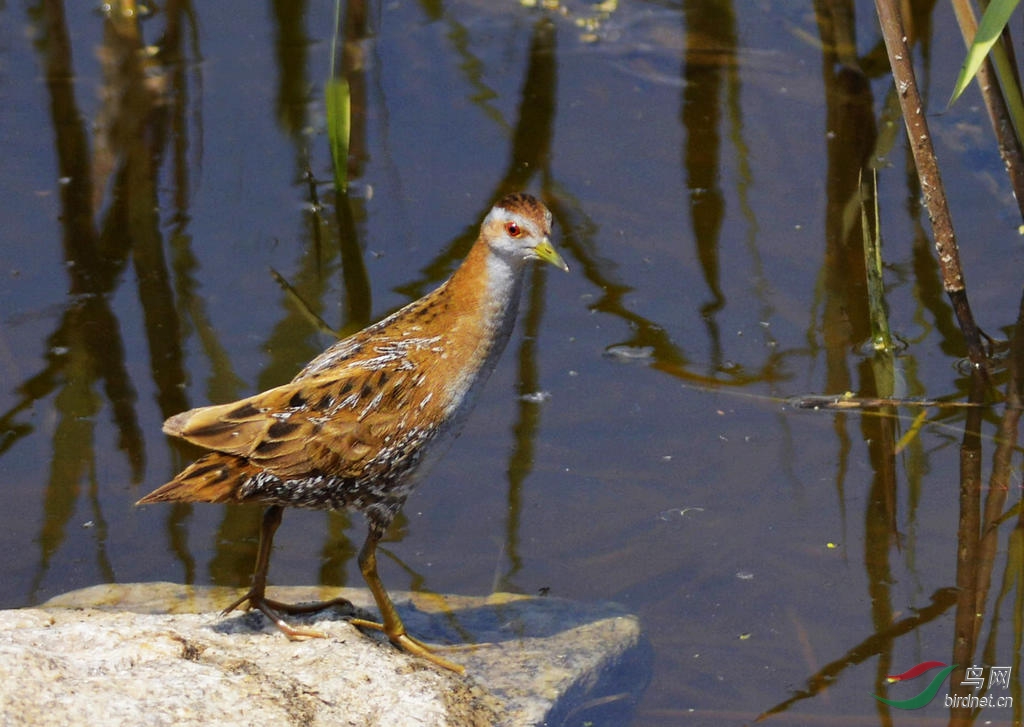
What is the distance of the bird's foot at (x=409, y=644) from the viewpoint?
4.32m

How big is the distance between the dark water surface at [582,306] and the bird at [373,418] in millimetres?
723

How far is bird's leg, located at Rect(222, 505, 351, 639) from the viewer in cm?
424

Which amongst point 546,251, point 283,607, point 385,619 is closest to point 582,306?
point 546,251

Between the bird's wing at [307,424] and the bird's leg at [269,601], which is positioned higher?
the bird's wing at [307,424]

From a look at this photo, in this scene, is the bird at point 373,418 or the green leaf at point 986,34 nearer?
the bird at point 373,418

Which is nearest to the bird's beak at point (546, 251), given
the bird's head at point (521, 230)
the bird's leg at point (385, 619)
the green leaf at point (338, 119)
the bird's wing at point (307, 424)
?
the bird's head at point (521, 230)

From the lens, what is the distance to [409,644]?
4391 millimetres

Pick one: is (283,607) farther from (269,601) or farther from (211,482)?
(211,482)

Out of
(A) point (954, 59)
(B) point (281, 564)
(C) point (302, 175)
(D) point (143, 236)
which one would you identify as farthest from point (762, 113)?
(B) point (281, 564)

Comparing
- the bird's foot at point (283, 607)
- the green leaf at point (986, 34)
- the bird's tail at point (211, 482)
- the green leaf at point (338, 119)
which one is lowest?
the bird's foot at point (283, 607)

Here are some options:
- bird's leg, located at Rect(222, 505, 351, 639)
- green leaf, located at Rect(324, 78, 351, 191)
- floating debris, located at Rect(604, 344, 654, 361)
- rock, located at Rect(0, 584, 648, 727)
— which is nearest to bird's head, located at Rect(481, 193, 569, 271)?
bird's leg, located at Rect(222, 505, 351, 639)

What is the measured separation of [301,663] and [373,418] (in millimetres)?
809

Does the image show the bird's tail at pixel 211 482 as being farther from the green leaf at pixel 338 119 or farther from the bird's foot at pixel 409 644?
the green leaf at pixel 338 119

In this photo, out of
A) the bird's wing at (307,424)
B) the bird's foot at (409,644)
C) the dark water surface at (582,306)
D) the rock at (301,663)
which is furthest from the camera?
the dark water surface at (582,306)
